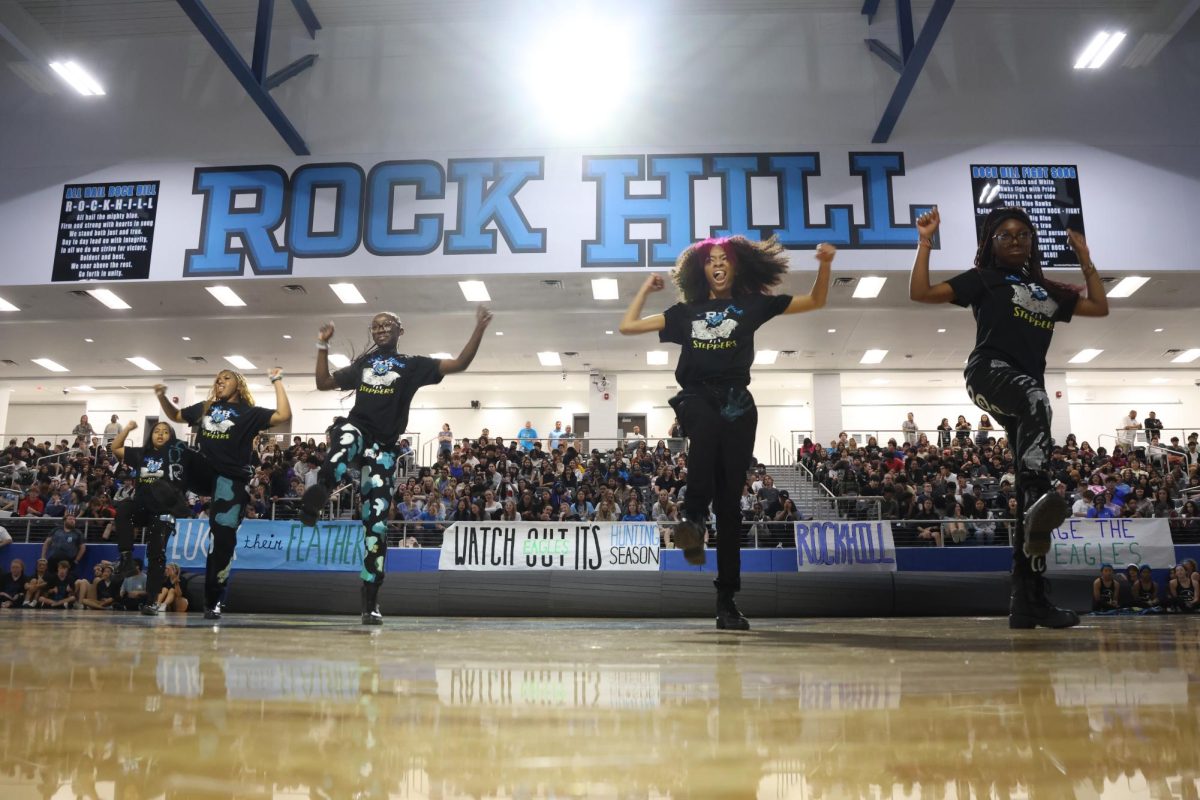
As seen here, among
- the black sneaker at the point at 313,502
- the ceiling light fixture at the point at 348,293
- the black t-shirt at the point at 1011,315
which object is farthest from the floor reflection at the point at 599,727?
the ceiling light fixture at the point at 348,293

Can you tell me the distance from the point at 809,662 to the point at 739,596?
6114 mm

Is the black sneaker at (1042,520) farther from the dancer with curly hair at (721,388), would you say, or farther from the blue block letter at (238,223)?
the blue block letter at (238,223)

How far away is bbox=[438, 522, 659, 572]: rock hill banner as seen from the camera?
373 inches

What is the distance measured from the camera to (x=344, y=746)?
2.57 ft

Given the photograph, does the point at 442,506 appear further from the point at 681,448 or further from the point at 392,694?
the point at 392,694

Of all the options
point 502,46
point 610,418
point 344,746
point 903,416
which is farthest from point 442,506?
point 903,416

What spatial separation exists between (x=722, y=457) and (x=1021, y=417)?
1222 millimetres

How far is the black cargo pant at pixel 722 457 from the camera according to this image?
3.52m

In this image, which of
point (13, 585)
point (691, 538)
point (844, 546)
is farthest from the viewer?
point (13, 585)

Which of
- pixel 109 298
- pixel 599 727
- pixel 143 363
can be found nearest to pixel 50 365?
pixel 143 363

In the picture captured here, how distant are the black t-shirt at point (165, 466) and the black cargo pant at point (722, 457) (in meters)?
3.92

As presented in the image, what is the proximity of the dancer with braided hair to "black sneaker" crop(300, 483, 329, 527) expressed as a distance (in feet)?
0.74

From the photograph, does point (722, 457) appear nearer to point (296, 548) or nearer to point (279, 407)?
point (279, 407)

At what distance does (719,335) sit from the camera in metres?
3.65
